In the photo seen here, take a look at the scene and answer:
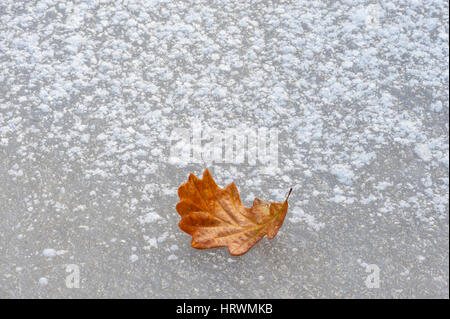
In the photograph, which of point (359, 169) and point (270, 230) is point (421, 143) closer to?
point (359, 169)

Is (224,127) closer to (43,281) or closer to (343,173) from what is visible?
(343,173)

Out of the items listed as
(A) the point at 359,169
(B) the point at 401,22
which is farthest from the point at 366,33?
(A) the point at 359,169

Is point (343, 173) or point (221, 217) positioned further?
point (343, 173)

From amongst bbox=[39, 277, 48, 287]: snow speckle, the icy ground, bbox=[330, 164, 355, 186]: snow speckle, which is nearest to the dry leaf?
the icy ground

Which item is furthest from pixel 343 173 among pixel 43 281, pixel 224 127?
pixel 43 281

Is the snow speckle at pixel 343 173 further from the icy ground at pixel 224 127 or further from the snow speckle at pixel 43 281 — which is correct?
the snow speckle at pixel 43 281
